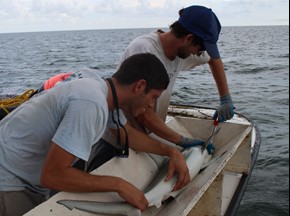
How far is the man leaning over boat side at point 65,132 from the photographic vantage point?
232 centimetres

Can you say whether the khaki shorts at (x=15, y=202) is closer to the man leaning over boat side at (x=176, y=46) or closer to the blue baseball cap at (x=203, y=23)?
the man leaning over boat side at (x=176, y=46)

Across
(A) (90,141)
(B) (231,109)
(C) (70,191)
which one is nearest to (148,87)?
(A) (90,141)

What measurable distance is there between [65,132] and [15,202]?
30.4 inches

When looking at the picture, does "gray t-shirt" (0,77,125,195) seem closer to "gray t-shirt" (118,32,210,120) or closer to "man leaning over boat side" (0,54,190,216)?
"man leaning over boat side" (0,54,190,216)

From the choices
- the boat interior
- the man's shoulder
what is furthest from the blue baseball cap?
the boat interior

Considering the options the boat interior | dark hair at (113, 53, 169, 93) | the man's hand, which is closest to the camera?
dark hair at (113, 53, 169, 93)

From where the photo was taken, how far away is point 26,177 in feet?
8.83

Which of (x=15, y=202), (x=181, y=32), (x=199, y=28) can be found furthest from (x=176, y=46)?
(x=15, y=202)

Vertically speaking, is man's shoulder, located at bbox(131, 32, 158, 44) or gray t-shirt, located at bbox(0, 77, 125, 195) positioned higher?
man's shoulder, located at bbox(131, 32, 158, 44)

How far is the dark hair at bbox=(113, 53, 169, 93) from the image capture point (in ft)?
8.41

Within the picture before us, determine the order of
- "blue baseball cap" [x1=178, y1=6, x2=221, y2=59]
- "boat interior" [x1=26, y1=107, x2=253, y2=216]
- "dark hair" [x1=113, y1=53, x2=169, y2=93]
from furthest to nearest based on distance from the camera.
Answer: "blue baseball cap" [x1=178, y1=6, x2=221, y2=59] < "boat interior" [x1=26, y1=107, x2=253, y2=216] < "dark hair" [x1=113, y1=53, x2=169, y2=93]

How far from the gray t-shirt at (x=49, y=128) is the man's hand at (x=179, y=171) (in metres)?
1.02

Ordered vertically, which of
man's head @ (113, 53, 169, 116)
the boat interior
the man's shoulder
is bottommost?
the boat interior

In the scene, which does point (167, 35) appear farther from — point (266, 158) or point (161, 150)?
point (266, 158)
